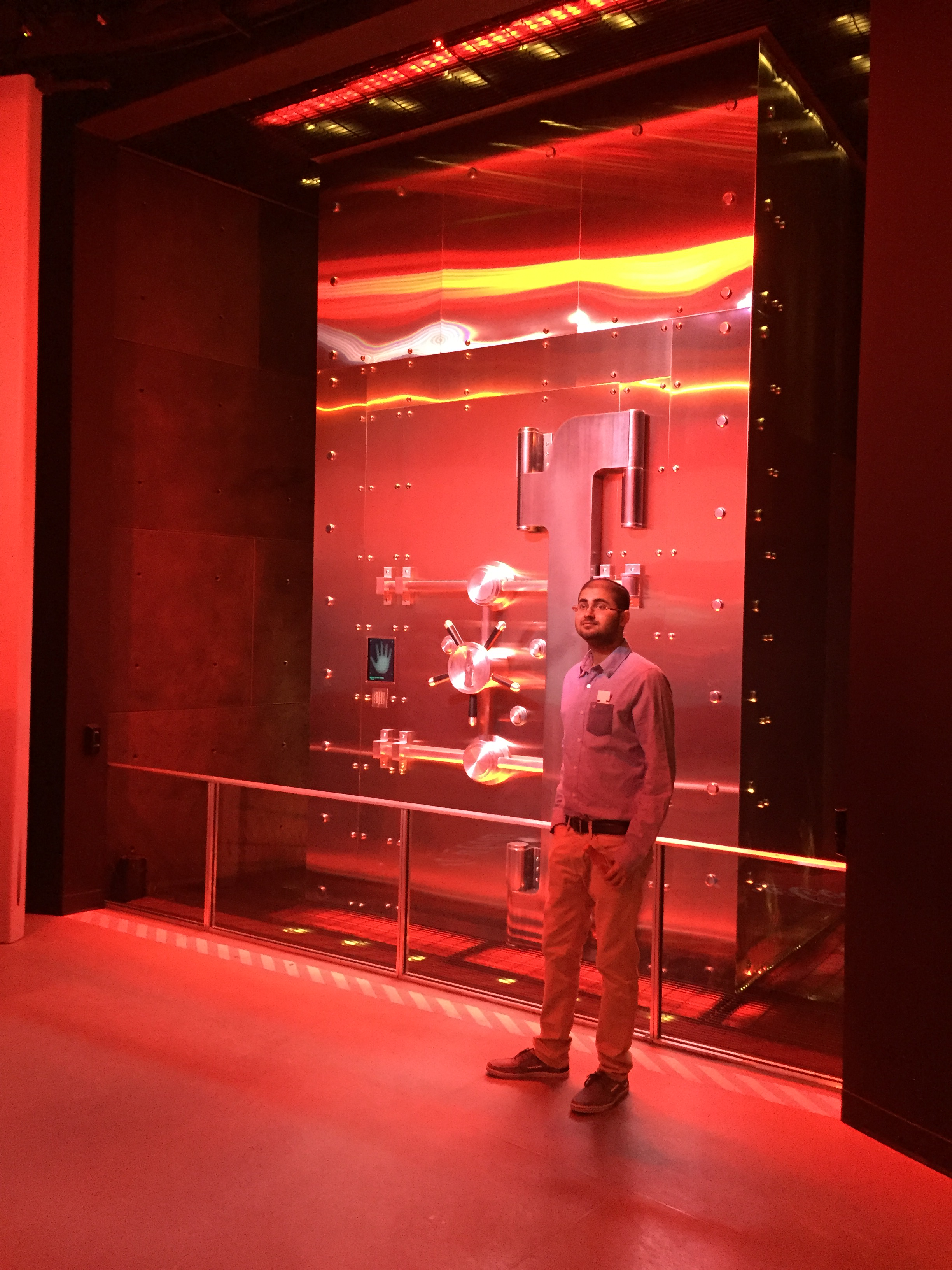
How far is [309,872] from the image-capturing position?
241 inches

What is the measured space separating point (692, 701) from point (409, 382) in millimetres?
2391

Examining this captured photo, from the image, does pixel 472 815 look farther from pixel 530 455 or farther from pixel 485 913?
pixel 530 455

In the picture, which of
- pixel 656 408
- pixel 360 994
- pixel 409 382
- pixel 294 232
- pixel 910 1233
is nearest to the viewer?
pixel 910 1233

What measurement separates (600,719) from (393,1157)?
145 cm

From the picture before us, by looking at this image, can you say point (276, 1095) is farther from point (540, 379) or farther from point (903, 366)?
point (540, 379)

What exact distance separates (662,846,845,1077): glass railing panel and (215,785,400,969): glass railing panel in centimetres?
128

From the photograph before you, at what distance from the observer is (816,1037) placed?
432cm

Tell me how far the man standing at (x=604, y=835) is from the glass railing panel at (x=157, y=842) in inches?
101

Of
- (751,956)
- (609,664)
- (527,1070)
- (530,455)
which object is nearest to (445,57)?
(530,455)

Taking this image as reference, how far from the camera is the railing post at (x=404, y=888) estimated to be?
4.86 metres

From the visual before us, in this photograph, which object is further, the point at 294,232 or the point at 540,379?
the point at 294,232

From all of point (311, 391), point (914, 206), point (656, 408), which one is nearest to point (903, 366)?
point (914, 206)

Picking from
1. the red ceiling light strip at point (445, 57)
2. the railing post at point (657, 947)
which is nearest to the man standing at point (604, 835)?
the railing post at point (657, 947)

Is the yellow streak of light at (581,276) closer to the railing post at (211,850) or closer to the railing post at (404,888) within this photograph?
the railing post at (404,888)
